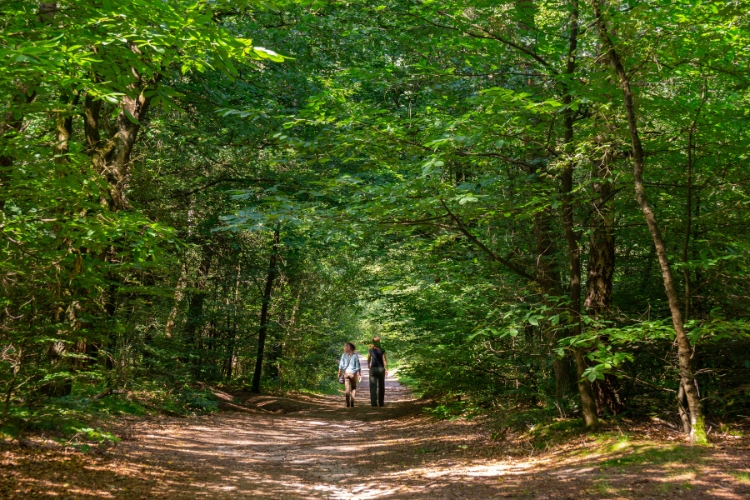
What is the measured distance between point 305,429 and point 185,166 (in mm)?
7255

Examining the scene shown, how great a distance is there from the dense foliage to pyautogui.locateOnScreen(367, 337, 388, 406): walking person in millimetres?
2216

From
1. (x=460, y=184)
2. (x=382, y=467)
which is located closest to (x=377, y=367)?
(x=382, y=467)

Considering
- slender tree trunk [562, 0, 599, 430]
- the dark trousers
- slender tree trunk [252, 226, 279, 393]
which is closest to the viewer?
slender tree trunk [562, 0, 599, 430]

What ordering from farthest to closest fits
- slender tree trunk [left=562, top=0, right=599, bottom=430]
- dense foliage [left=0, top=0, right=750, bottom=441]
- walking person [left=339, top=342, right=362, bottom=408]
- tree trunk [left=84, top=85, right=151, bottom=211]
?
walking person [left=339, top=342, right=362, bottom=408] → tree trunk [left=84, top=85, right=151, bottom=211] → slender tree trunk [left=562, top=0, right=599, bottom=430] → dense foliage [left=0, top=0, right=750, bottom=441]

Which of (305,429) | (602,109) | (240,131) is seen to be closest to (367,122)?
(602,109)

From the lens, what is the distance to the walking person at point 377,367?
46.1ft

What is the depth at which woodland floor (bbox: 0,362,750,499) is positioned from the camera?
4867 millimetres

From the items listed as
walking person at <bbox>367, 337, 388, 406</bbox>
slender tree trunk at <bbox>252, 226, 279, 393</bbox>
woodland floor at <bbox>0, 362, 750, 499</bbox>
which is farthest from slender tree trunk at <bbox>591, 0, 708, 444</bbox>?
slender tree trunk at <bbox>252, 226, 279, 393</bbox>

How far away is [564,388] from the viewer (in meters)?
8.11

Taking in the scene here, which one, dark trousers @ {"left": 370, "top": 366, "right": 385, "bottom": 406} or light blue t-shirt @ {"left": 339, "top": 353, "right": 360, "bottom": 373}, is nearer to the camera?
dark trousers @ {"left": 370, "top": 366, "right": 385, "bottom": 406}

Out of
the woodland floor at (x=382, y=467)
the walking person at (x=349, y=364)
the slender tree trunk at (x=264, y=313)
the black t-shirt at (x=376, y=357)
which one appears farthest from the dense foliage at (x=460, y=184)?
the slender tree trunk at (x=264, y=313)

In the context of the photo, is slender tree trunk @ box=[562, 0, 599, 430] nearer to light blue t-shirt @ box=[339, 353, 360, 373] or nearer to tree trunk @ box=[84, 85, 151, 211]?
tree trunk @ box=[84, 85, 151, 211]

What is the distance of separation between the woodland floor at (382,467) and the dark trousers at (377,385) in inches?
169

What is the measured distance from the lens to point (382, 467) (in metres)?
7.28
